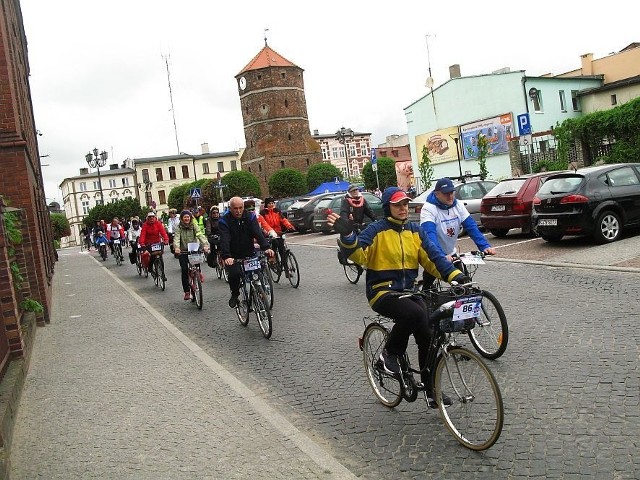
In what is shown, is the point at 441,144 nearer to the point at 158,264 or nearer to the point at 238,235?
the point at 158,264

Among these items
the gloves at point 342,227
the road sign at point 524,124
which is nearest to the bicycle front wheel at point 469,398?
the gloves at point 342,227

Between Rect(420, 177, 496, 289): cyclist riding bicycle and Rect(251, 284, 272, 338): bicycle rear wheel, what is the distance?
2.40m

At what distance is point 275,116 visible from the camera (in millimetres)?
90812

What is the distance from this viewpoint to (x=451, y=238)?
25.4 feet

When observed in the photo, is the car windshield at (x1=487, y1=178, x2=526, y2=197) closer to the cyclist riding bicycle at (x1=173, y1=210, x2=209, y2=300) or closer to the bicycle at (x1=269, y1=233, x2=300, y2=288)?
the bicycle at (x1=269, y1=233, x2=300, y2=288)

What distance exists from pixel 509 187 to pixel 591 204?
133 inches

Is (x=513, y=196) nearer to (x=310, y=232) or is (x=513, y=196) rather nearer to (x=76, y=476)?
(x=76, y=476)

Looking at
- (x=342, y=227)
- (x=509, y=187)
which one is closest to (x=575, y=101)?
(x=509, y=187)

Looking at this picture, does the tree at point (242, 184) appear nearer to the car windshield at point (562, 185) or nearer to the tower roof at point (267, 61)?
the tower roof at point (267, 61)

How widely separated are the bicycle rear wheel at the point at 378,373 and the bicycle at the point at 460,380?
20cm

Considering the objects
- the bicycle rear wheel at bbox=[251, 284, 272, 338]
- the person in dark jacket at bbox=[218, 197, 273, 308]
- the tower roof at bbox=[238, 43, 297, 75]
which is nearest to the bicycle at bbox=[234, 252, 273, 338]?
the bicycle rear wheel at bbox=[251, 284, 272, 338]

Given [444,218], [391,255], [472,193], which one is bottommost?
[391,255]

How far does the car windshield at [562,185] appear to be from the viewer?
1420cm

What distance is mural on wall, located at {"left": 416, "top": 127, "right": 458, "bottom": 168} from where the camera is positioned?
5922cm
